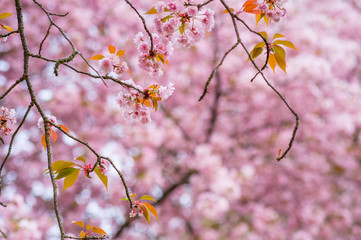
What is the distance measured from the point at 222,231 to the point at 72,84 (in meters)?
3.88

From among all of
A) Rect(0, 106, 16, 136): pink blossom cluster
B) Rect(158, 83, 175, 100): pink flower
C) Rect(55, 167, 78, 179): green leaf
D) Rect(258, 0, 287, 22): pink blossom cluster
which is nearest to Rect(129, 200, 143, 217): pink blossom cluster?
Rect(55, 167, 78, 179): green leaf

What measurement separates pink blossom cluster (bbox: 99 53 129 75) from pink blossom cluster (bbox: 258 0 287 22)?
19.3 inches

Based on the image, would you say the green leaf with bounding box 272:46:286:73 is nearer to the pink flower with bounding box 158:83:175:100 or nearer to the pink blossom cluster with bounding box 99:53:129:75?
the pink flower with bounding box 158:83:175:100

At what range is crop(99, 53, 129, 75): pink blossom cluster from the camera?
4.16 feet

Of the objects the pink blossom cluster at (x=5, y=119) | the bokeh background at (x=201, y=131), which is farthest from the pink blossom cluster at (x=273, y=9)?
the bokeh background at (x=201, y=131)

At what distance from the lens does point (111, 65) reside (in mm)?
1283

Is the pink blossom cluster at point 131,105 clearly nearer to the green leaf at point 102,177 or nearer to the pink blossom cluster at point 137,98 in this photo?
the pink blossom cluster at point 137,98

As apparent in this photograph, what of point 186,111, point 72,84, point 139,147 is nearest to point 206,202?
point 139,147

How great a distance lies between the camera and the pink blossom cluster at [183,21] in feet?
3.91

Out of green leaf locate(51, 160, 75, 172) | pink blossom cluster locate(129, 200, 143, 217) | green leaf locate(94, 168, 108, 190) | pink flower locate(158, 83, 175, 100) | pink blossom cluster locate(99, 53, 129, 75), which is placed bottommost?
pink blossom cluster locate(129, 200, 143, 217)

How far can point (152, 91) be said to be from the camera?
1259 millimetres

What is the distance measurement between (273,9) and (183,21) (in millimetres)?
284

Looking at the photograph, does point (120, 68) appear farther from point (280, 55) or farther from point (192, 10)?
point (280, 55)

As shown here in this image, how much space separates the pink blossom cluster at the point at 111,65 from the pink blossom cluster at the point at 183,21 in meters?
0.17
